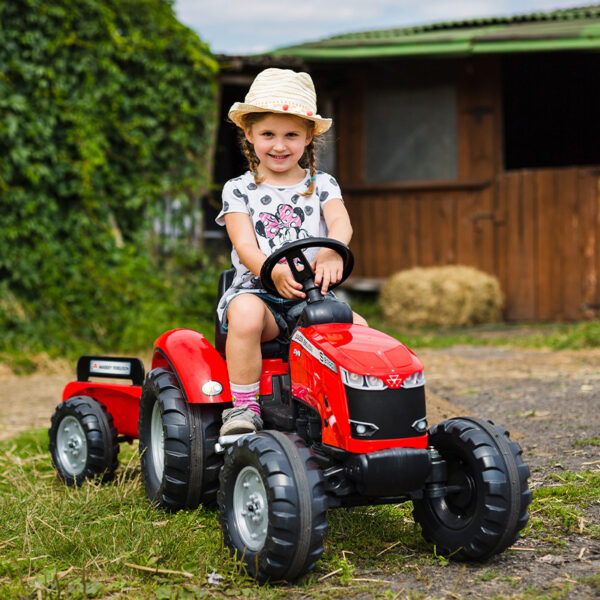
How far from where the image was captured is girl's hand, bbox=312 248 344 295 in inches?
121

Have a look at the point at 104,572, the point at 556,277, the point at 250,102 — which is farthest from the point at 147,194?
the point at 104,572

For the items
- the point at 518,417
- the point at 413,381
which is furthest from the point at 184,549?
the point at 518,417

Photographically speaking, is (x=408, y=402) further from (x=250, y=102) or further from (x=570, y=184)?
(x=570, y=184)

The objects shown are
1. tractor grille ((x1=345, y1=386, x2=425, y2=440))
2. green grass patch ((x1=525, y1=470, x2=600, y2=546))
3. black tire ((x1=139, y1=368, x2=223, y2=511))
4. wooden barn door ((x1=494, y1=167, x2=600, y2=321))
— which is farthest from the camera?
wooden barn door ((x1=494, y1=167, x2=600, y2=321))

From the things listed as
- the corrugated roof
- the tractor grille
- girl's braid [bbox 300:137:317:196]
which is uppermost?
the corrugated roof

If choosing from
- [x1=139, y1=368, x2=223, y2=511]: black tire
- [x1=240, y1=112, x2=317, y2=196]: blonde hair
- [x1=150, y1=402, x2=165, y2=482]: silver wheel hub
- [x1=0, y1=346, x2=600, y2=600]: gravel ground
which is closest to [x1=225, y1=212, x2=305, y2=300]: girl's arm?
[x1=240, y1=112, x2=317, y2=196]: blonde hair

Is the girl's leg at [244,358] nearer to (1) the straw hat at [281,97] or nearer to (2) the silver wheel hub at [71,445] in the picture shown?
(1) the straw hat at [281,97]

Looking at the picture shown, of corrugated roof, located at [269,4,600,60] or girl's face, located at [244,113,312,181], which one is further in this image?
corrugated roof, located at [269,4,600,60]

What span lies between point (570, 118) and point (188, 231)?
28.0ft

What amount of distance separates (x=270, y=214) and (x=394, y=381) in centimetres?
104

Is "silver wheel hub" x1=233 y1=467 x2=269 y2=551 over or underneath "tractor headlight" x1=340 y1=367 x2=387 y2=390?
underneath

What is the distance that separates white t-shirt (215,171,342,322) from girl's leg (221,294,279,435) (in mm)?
243

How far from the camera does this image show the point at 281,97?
3.35 metres

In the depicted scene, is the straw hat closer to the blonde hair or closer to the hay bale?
the blonde hair
